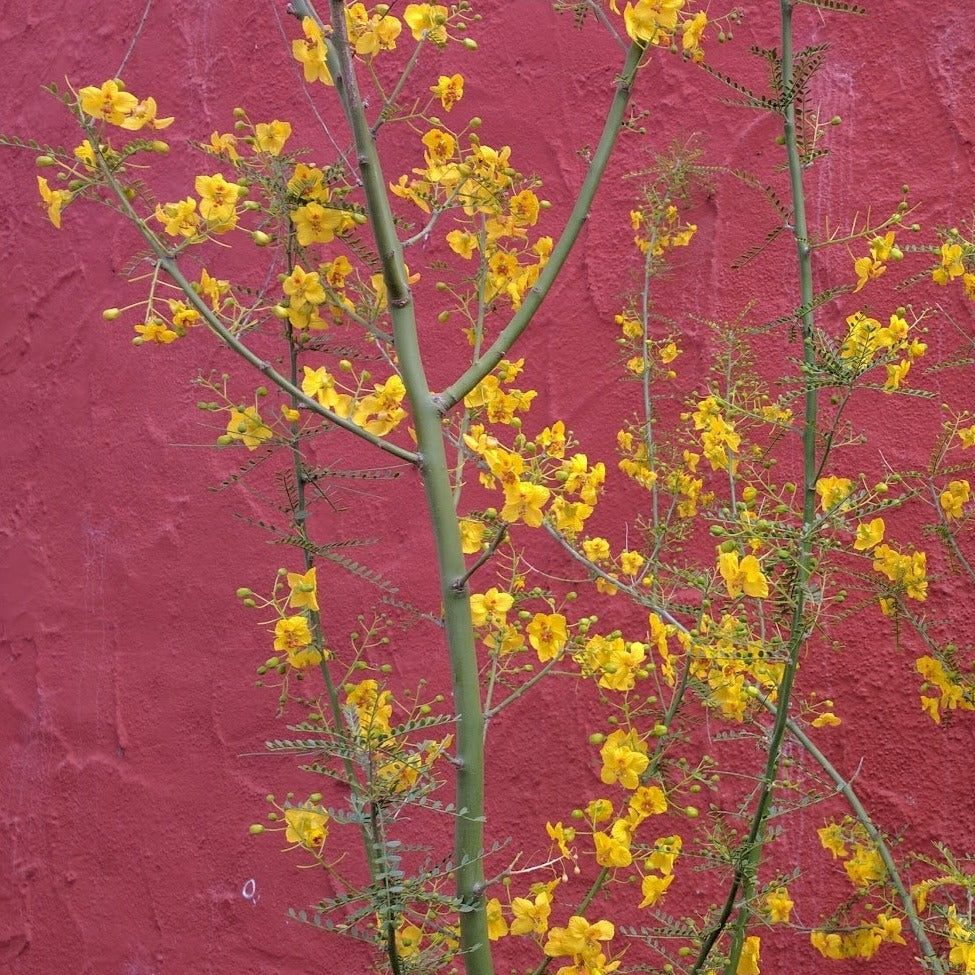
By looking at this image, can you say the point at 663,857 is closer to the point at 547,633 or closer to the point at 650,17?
the point at 547,633

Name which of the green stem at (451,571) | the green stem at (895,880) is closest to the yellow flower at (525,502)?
the green stem at (451,571)

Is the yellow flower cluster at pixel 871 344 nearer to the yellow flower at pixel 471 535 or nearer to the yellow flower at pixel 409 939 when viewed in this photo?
the yellow flower at pixel 471 535

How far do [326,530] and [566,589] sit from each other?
1.64ft

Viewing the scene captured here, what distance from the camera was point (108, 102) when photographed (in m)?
1.19

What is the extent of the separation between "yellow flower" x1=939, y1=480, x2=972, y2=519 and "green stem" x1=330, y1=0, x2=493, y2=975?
707 millimetres

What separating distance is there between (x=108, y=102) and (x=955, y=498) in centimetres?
109

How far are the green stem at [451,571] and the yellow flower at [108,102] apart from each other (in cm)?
24

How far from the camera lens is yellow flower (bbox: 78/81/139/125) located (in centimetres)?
117

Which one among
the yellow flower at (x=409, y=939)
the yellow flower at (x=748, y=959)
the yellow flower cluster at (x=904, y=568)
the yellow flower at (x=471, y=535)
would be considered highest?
the yellow flower at (x=471, y=535)

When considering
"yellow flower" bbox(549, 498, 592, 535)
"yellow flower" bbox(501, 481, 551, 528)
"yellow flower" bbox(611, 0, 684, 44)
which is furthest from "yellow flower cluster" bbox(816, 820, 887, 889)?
"yellow flower" bbox(611, 0, 684, 44)

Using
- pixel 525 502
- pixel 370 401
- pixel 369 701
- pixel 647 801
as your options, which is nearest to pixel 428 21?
pixel 370 401

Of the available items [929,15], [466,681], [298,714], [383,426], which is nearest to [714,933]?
[466,681]

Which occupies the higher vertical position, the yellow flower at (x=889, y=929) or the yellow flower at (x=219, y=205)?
the yellow flower at (x=219, y=205)

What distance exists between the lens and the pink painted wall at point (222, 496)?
1.87 m
